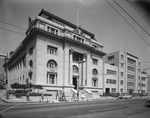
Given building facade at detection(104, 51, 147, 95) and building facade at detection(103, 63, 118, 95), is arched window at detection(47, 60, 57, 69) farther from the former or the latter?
building facade at detection(104, 51, 147, 95)

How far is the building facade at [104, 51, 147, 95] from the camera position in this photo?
58.4 metres

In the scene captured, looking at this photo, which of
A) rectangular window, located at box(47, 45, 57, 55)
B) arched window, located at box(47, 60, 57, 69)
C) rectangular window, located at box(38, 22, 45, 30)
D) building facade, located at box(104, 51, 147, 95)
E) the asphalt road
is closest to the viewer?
the asphalt road

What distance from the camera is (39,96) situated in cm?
2412

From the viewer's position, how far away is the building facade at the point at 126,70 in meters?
58.4

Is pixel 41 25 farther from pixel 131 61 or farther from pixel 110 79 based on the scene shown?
pixel 131 61

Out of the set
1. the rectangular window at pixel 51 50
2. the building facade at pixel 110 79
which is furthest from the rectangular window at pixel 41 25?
the building facade at pixel 110 79

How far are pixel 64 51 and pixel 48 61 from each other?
5403 millimetres

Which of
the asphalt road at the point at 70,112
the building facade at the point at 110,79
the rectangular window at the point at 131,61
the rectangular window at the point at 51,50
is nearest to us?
the asphalt road at the point at 70,112

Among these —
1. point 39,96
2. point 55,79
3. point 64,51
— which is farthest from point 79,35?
point 39,96

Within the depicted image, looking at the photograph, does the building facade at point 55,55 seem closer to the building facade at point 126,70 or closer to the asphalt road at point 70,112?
the asphalt road at point 70,112

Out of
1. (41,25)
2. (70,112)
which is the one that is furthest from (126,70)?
(70,112)

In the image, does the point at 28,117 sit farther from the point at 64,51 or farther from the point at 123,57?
the point at 123,57

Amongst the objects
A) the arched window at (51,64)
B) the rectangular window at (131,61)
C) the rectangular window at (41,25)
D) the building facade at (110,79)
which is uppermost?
the rectangular window at (41,25)

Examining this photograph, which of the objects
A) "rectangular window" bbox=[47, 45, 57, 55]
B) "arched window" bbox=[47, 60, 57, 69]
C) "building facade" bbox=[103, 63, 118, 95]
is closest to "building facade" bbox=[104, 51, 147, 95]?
"building facade" bbox=[103, 63, 118, 95]
